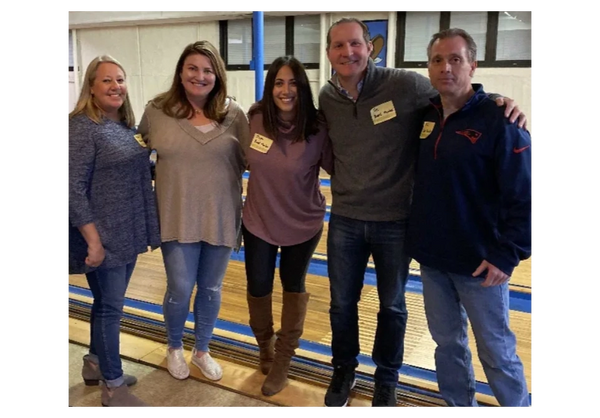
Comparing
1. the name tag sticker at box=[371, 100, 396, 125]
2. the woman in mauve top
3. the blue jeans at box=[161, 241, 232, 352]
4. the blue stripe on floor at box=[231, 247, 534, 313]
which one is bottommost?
the blue stripe on floor at box=[231, 247, 534, 313]

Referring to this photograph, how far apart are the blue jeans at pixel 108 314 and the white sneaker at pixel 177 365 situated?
0.26 meters

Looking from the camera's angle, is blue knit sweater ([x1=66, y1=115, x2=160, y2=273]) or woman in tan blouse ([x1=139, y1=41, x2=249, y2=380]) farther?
woman in tan blouse ([x1=139, y1=41, x2=249, y2=380])

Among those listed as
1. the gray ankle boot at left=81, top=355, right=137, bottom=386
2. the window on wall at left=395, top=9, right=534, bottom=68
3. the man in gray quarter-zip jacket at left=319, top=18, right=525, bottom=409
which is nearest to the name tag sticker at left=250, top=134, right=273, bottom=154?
the man in gray quarter-zip jacket at left=319, top=18, right=525, bottom=409

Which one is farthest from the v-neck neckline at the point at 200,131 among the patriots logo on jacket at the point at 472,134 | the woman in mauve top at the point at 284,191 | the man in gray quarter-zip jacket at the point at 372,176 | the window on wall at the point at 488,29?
the window on wall at the point at 488,29

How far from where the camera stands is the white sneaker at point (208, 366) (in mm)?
2293

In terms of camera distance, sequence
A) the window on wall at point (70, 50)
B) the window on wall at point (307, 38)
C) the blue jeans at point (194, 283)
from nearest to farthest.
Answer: the blue jeans at point (194, 283), the window on wall at point (307, 38), the window on wall at point (70, 50)

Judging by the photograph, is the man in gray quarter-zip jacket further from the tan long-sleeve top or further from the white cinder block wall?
the white cinder block wall

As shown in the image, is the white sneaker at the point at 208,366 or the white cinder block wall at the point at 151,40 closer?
the white sneaker at the point at 208,366

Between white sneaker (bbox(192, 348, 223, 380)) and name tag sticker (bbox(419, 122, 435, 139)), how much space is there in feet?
4.57

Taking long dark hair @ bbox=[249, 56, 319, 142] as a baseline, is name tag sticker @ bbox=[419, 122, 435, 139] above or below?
below

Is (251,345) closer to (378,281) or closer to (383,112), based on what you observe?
(378,281)

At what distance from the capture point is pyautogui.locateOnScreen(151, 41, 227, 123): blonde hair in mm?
2049

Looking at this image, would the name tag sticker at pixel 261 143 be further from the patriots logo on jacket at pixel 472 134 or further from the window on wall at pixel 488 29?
the window on wall at pixel 488 29
